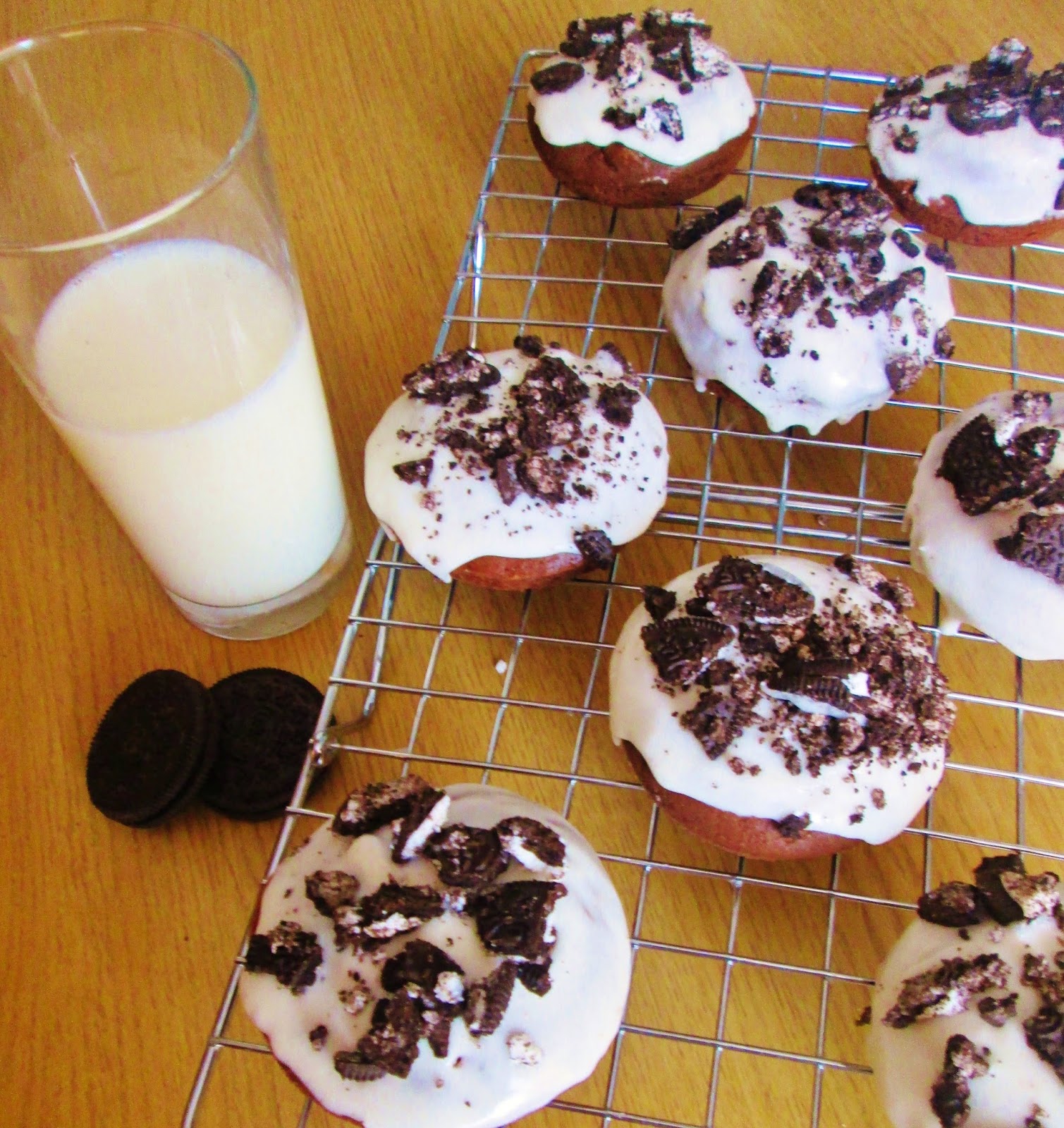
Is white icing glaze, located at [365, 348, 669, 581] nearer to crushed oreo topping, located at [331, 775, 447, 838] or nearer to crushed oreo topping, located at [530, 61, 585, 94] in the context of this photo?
crushed oreo topping, located at [331, 775, 447, 838]

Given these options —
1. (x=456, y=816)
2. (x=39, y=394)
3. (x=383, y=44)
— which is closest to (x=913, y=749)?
(x=456, y=816)

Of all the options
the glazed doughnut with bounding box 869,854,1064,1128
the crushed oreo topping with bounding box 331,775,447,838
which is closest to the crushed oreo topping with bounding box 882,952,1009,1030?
the glazed doughnut with bounding box 869,854,1064,1128

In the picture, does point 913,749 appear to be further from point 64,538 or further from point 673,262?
point 64,538

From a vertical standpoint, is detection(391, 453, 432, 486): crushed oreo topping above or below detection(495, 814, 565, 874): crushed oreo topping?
above

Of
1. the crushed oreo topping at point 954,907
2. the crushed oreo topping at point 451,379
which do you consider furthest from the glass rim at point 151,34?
the crushed oreo topping at point 954,907

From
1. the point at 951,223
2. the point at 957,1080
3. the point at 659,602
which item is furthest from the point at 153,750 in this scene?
the point at 951,223

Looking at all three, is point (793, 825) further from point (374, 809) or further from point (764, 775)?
point (374, 809)
